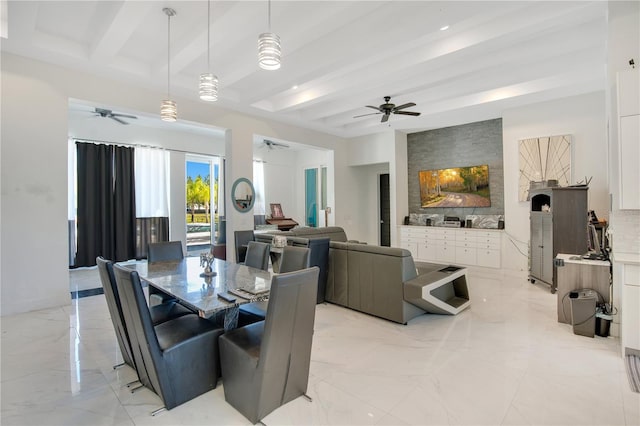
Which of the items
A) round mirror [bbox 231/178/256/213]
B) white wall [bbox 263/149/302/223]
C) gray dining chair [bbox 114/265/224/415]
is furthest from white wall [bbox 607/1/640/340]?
white wall [bbox 263/149/302/223]

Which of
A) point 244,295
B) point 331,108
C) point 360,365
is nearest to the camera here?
point 244,295

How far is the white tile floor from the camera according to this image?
2.12m

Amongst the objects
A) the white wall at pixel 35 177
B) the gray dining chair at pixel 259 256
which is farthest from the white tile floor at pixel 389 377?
the gray dining chair at pixel 259 256

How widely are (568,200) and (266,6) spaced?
16.2 ft

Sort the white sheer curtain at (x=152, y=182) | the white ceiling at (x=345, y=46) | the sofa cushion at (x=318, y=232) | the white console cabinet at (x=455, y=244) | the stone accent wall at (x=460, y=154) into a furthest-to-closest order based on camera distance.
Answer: the white sheer curtain at (x=152, y=182) → the stone accent wall at (x=460, y=154) → the white console cabinet at (x=455, y=244) → the sofa cushion at (x=318, y=232) → the white ceiling at (x=345, y=46)

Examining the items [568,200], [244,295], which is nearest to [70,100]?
[244,295]

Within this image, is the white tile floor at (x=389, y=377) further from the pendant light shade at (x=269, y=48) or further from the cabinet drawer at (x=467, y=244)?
the cabinet drawer at (x=467, y=244)

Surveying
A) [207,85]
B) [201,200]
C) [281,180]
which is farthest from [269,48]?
[281,180]

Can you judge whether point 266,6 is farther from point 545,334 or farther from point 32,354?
point 545,334

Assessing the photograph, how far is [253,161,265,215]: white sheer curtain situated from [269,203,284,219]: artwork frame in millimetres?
298

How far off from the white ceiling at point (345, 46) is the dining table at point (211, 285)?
267 cm

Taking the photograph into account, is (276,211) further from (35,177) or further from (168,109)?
(168,109)

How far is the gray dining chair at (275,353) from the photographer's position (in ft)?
6.42

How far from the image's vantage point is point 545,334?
3426 mm
